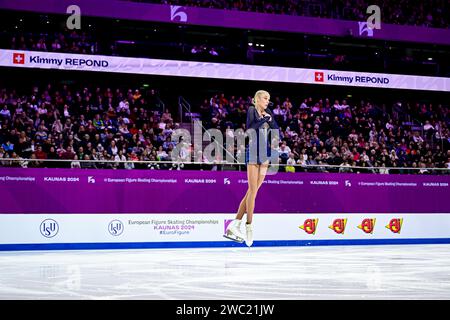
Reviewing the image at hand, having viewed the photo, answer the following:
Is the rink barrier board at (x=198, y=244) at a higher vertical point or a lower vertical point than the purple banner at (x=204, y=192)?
lower

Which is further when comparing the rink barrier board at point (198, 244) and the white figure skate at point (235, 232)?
the rink barrier board at point (198, 244)

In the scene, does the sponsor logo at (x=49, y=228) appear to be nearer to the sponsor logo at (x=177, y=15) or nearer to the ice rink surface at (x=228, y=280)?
the ice rink surface at (x=228, y=280)

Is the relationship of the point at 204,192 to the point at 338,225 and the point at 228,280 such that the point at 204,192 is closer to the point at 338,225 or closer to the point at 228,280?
the point at 338,225

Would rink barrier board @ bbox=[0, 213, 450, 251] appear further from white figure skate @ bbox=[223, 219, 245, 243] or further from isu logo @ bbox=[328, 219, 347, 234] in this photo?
white figure skate @ bbox=[223, 219, 245, 243]

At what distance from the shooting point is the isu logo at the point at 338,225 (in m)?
18.2

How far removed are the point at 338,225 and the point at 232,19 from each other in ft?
37.0

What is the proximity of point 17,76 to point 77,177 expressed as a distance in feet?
36.6

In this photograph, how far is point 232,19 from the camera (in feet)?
85.5

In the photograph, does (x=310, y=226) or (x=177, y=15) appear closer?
(x=310, y=226)

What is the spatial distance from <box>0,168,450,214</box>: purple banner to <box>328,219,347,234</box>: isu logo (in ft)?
0.96

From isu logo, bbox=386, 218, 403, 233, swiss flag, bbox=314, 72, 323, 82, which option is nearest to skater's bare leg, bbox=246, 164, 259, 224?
isu logo, bbox=386, 218, 403, 233

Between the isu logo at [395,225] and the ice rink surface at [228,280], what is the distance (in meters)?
8.16

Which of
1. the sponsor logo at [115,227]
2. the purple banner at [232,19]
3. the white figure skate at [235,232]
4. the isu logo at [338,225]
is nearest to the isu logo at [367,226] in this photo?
the isu logo at [338,225]

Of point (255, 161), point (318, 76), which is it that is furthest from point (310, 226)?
point (318, 76)
